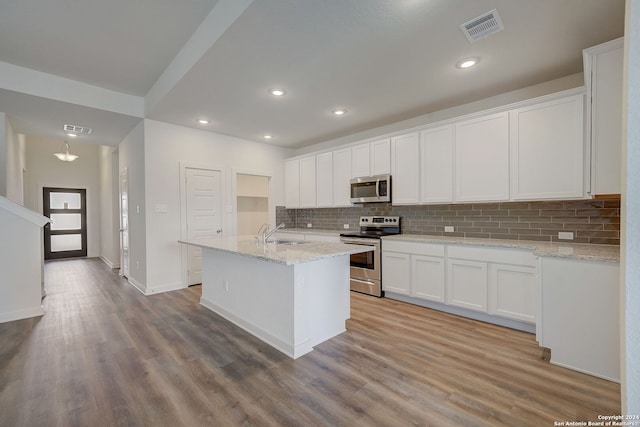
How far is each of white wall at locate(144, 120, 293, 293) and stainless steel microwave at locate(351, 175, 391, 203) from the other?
2266 mm

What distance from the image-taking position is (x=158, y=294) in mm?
4148

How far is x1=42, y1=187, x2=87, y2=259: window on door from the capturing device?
7.36 meters

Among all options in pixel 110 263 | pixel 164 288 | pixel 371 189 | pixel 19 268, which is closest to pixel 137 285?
pixel 164 288

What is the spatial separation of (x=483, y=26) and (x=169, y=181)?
4.33 meters

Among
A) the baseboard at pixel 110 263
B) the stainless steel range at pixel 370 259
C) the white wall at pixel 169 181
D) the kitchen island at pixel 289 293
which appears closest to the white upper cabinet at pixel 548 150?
the stainless steel range at pixel 370 259

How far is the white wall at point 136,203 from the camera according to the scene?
4.25 m

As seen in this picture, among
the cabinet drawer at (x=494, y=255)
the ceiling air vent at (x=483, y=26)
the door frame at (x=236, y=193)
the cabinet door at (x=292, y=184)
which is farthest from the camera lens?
the cabinet door at (x=292, y=184)

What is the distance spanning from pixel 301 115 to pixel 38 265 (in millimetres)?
3854

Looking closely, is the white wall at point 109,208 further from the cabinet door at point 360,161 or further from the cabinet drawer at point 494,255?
the cabinet drawer at point 494,255

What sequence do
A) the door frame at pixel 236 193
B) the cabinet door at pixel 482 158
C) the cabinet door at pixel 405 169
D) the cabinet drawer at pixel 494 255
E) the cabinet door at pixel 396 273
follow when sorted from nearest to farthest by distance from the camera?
the cabinet drawer at pixel 494 255, the cabinet door at pixel 482 158, the cabinet door at pixel 396 273, the cabinet door at pixel 405 169, the door frame at pixel 236 193

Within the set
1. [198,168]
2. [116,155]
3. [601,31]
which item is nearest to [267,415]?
[601,31]

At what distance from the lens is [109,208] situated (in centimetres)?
690

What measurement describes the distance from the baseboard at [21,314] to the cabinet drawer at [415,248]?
434 cm

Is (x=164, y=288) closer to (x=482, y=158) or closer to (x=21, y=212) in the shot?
(x=21, y=212)
